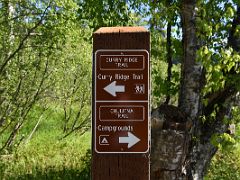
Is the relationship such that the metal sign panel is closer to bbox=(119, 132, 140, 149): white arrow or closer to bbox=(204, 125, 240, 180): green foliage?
bbox=(119, 132, 140, 149): white arrow

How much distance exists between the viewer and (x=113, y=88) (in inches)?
127

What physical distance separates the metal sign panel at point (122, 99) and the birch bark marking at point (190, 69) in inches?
135

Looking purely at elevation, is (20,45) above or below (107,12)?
below

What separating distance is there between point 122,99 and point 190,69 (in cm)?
361

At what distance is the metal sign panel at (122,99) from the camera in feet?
10.5

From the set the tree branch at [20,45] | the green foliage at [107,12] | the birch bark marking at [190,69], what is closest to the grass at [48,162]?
the tree branch at [20,45]

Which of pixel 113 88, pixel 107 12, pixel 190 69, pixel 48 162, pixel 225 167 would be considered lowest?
pixel 225 167

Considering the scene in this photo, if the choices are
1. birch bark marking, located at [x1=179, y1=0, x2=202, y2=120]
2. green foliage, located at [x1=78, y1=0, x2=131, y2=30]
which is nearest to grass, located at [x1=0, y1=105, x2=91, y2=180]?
green foliage, located at [x1=78, y1=0, x2=131, y2=30]

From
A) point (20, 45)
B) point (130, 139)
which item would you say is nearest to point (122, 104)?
point (130, 139)

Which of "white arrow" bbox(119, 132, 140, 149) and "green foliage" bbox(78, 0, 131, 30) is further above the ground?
"green foliage" bbox(78, 0, 131, 30)

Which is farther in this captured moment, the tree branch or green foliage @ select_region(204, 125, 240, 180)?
the tree branch

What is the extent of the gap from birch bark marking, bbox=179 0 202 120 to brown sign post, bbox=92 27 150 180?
134 inches

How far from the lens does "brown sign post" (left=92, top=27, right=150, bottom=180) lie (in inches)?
126

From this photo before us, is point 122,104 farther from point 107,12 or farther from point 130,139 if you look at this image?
point 107,12
